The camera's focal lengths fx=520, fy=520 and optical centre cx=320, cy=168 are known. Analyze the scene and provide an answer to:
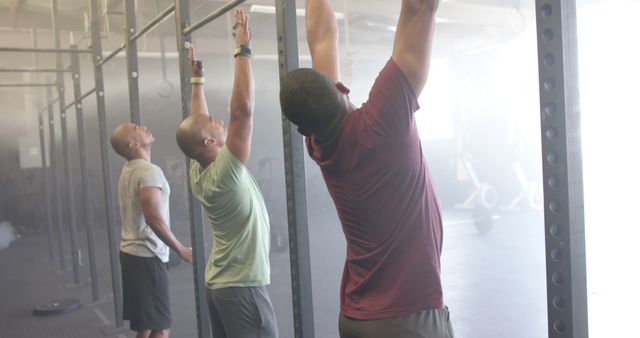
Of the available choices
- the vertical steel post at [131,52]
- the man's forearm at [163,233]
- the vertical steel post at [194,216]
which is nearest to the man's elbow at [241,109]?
the vertical steel post at [194,216]

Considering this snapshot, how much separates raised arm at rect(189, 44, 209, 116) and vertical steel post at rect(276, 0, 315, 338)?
2.33ft

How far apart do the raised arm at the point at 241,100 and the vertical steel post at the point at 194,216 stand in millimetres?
535

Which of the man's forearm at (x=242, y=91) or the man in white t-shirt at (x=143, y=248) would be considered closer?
the man's forearm at (x=242, y=91)

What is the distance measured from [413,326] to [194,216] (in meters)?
1.45

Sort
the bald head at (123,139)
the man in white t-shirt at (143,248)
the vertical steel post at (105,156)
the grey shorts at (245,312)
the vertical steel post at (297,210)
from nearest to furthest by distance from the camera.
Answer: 1. the vertical steel post at (297,210)
2. the grey shorts at (245,312)
3. the man in white t-shirt at (143,248)
4. the bald head at (123,139)
5. the vertical steel post at (105,156)

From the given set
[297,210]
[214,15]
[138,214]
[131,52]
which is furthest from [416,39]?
[131,52]

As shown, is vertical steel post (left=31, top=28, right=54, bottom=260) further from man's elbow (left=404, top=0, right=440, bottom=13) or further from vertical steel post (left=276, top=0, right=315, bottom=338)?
man's elbow (left=404, top=0, right=440, bottom=13)

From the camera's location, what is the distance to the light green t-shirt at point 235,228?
1.70m

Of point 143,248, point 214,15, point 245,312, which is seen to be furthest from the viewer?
point 143,248

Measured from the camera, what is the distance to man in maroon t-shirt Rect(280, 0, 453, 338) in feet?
3.10

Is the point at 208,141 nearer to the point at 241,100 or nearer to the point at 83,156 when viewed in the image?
the point at 241,100

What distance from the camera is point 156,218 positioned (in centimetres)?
229

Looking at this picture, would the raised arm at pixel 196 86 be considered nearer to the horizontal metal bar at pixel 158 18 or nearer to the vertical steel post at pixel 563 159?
the horizontal metal bar at pixel 158 18

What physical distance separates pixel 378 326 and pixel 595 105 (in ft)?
17.1
